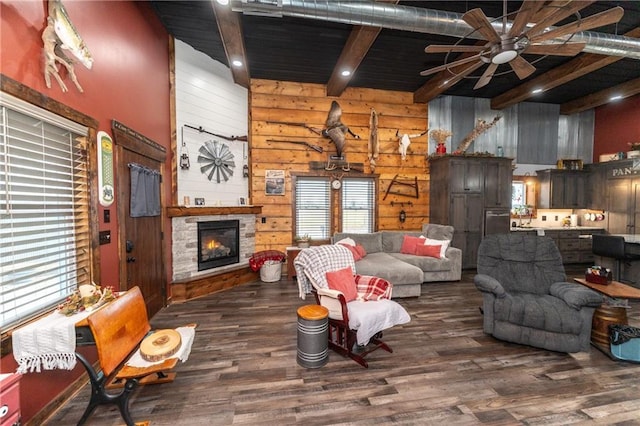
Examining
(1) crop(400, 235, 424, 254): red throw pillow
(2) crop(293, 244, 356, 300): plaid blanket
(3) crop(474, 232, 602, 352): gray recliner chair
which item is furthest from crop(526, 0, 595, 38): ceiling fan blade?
(1) crop(400, 235, 424, 254): red throw pillow

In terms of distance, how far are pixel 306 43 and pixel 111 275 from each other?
396 cm

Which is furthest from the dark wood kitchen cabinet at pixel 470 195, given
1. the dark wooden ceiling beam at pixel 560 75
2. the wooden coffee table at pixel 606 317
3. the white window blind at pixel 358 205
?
the wooden coffee table at pixel 606 317

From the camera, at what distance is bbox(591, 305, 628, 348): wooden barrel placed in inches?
104

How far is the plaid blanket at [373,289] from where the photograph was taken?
2.85 meters

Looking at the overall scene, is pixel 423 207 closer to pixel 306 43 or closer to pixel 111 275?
pixel 306 43

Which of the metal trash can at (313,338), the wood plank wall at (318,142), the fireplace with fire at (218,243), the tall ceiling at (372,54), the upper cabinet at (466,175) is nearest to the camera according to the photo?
the metal trash can at (313,338)

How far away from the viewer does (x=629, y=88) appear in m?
5.11

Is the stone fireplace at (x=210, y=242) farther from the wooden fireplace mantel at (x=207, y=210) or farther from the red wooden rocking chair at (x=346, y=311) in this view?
the red wooden rocking chair at (x=346, y=311)

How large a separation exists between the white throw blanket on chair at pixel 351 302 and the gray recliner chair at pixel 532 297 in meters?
1.01

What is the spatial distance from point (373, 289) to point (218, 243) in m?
2.89

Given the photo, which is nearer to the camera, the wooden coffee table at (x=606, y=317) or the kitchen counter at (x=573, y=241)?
the wooden coffee table at (x=606, y=317)

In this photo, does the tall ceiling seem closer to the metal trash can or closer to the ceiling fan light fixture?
the ceiling fan light fixture

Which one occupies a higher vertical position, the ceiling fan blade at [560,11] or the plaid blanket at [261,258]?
the ceiling fan blade at [560,11]

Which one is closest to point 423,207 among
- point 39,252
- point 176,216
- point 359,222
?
point 359,222
